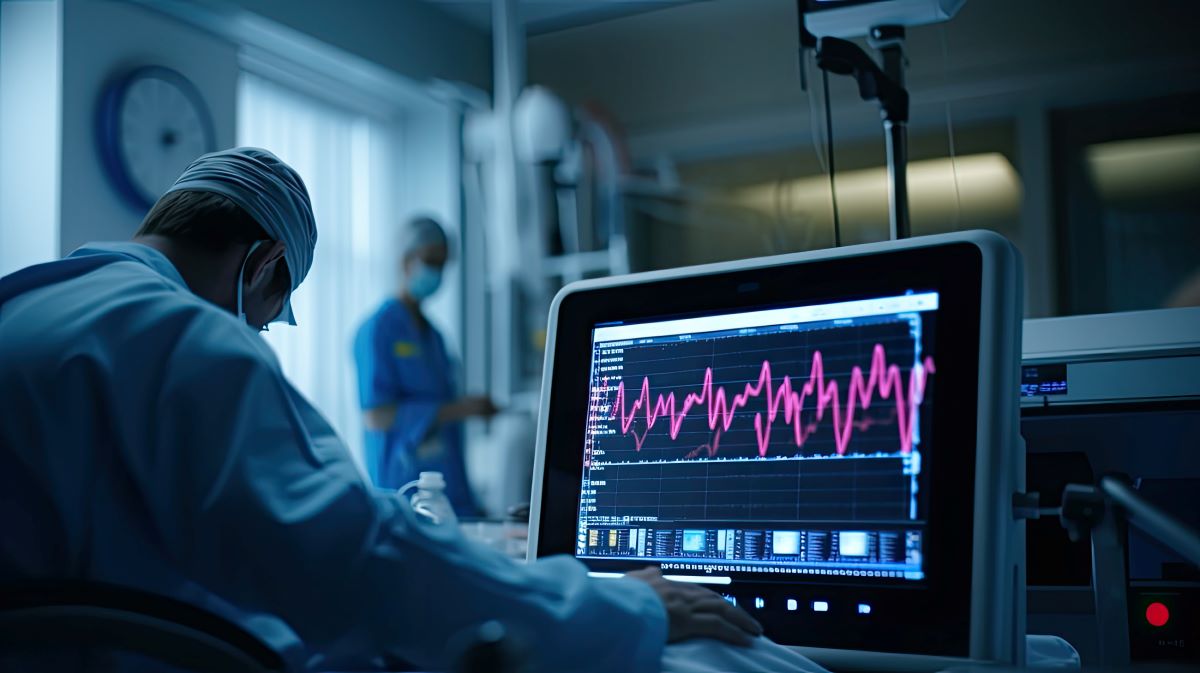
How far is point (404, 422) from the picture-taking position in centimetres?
372

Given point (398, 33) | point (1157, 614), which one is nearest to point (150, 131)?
point (398, 33)

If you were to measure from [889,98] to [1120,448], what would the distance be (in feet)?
1.59

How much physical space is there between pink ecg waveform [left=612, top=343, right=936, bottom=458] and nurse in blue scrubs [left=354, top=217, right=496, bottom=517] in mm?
2750

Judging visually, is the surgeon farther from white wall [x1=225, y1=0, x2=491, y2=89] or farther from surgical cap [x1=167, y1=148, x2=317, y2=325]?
white wall [x1=225, y1=0, x2=491, y2=89]

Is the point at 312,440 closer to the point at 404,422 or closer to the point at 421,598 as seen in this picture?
the point at 421,598

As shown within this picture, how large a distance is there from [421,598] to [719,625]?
0.70 ft

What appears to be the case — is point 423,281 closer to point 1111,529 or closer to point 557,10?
point 557,10

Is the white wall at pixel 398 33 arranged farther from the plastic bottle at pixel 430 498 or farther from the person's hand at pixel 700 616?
the person's hand at pixel 700 616

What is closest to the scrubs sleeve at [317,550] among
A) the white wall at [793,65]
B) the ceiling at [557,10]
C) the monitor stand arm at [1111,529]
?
the monitor stand arm at [1111,529]

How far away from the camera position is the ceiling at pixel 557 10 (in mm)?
4895

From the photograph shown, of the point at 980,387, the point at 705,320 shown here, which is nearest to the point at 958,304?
Answer: the point at 980,387

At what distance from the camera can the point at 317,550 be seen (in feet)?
1.98

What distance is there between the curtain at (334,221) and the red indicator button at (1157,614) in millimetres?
3607

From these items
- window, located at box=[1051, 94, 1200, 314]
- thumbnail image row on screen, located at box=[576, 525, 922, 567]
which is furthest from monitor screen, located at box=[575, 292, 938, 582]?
window, located at box=[1051, 94, 1200, 314]
